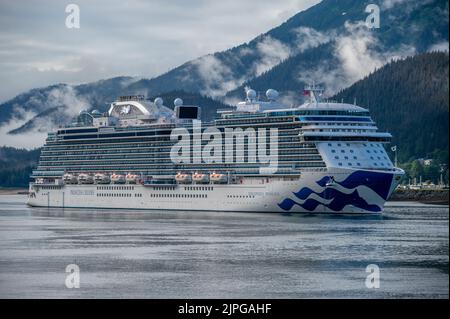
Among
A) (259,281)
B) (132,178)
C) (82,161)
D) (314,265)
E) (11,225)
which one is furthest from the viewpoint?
(82,161)

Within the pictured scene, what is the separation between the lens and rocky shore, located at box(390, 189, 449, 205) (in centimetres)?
16888

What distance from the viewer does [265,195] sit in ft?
356

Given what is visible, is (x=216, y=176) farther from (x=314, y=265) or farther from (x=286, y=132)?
(x=314, y=265)

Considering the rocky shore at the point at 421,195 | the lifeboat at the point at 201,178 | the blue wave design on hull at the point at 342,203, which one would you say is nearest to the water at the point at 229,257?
the blue wave design on hull at the point at 342,203

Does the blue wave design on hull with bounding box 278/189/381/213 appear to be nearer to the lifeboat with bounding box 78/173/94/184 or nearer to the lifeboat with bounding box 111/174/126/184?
the lifeboat with bounding box 111/174/126/184

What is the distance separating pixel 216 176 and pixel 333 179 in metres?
16.9

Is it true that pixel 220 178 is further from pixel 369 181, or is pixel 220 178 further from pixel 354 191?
pixel 369 181

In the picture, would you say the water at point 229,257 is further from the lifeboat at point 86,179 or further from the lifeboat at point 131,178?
the lifeboat at point 86,179

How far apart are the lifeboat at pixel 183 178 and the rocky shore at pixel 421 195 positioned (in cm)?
5605

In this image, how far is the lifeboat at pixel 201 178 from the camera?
4636 inches


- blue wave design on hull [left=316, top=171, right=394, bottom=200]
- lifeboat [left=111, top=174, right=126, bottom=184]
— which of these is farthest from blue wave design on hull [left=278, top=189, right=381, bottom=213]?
lifeboat [left=111, top=174, right=126, bottom=184]
